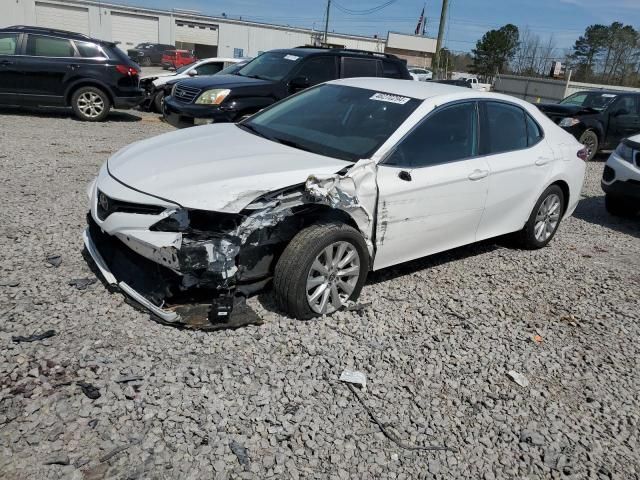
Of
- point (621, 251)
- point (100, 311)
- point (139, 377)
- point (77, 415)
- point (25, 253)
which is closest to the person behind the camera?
point (77, 415)

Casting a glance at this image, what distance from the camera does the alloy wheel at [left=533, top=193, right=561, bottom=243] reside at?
5.75 meters

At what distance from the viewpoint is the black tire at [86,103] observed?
38.0ft

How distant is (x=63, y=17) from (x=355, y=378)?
60891mm

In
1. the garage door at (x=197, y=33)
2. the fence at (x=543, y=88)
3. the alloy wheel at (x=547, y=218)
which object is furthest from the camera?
the garage door at (x=197, y=33)

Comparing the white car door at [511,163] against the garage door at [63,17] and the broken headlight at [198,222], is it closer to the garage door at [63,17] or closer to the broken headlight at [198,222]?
the broken headlight at [198,222]

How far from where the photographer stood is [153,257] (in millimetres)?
3447

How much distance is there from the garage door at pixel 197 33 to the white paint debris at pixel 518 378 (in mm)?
64248

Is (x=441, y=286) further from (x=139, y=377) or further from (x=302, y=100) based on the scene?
(x=139, y=377)

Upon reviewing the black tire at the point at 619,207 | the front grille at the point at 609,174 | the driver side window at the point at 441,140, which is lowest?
the black tire at the point at 619,207

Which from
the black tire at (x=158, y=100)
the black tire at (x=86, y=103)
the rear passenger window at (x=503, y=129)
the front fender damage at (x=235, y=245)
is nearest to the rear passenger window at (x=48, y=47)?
the black tire at (x=86, y=103)

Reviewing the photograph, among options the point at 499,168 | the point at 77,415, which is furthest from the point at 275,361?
the point at 499,168

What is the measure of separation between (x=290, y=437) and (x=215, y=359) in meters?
0.78

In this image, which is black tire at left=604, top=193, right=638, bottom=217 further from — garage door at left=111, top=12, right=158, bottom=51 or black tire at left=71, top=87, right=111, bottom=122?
garage door at left=111, top=12, right=158, bottom=51

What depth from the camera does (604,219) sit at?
7.95 metres
